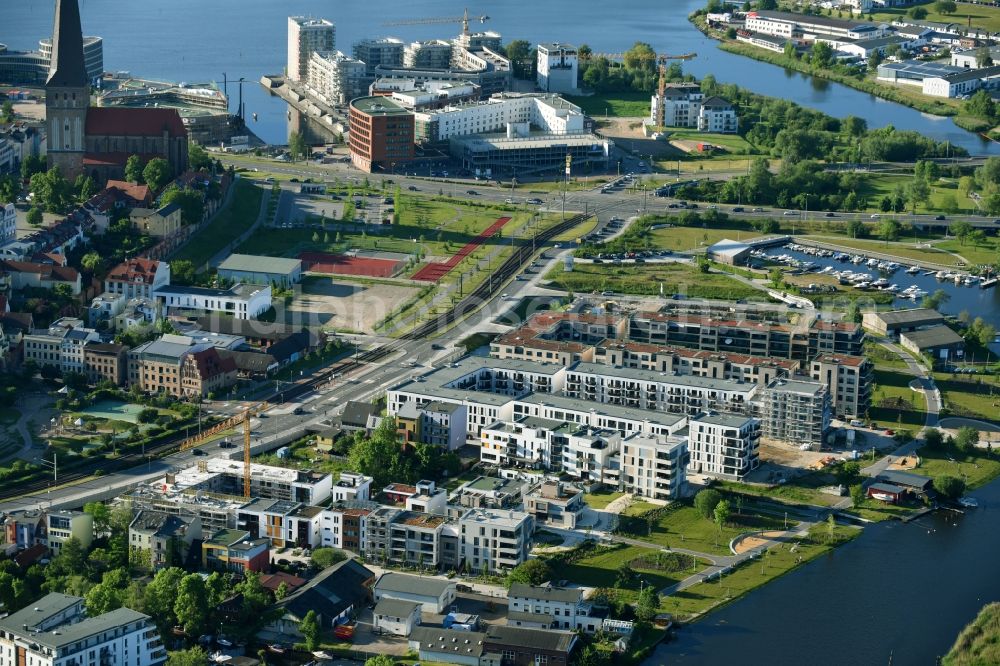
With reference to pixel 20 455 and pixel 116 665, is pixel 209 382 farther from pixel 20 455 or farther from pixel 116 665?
pixel 116 665

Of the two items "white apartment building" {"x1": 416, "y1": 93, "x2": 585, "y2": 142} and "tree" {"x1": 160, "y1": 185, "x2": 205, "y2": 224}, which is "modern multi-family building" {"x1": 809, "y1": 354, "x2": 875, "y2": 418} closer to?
"tree" {"x1": 160, "y1": 185, "x2": 205, "y2": 224}

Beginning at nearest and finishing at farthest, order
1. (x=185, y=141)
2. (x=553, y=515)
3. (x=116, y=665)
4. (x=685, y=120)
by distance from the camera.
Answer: (x=116, y=665), (x=553, y=515), (x=185, y=141), (x=685, y=120)

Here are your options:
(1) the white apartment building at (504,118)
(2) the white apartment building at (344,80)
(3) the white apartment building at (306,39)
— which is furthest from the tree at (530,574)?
(3) the white apartment building at (306,39)

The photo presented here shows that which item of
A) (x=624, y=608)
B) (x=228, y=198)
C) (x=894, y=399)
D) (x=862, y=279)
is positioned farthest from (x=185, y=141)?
(x=624, y=608)

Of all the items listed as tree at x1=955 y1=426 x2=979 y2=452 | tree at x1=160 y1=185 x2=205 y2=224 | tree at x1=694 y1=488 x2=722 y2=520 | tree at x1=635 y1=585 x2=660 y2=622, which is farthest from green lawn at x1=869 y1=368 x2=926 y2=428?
tree at x1=160 y1=185 x2=205 y2=224

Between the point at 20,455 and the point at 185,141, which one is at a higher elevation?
the point at 185,141

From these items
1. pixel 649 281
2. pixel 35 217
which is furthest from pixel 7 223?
pixel 649 281

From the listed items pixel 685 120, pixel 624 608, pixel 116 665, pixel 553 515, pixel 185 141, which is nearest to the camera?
pixel 116 665
